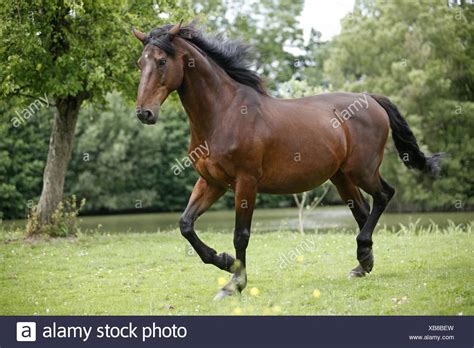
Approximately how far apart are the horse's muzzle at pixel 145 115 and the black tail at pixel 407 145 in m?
3.63

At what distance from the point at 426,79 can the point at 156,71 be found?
2345cm

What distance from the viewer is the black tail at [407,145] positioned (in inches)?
322

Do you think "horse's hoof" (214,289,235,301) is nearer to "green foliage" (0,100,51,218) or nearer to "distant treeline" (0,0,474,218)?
"distant treeline" (0,0,474,218)

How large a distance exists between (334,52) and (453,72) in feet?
21.2

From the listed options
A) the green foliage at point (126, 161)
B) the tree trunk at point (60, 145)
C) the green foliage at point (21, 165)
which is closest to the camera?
the tree trunk at point (60, 145)

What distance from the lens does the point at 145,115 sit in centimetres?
595

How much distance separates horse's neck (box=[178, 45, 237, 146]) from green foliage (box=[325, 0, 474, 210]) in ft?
70.9

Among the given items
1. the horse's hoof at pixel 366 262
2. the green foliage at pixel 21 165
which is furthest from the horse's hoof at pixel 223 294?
the green foliage at pixel 21 165

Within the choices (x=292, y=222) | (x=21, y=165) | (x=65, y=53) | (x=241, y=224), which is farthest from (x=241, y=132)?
(x=21, y=165)

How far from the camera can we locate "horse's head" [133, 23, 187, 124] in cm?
602

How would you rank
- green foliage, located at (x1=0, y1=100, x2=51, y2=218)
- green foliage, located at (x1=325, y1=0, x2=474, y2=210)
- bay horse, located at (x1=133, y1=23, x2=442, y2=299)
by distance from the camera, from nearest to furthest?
bay horse, located at (x1=133, y1=23, x2=442, y2=299) → green foliage, located at (x1=325, y1=0, x2=474, y2=210) → green foliage, located at (x1=0, y1=100, x2=51, y2=218)

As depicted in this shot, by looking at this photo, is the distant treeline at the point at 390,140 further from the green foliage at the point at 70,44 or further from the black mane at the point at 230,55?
the black mane at the point at 230,55

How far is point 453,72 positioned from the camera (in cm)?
2847

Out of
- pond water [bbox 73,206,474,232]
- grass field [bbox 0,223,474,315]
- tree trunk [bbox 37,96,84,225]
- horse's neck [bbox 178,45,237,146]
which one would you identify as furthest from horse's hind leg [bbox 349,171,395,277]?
pond water [bbox 73,206,474,232]
